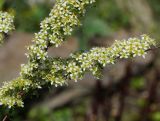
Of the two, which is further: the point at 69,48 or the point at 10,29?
the point at 69,48

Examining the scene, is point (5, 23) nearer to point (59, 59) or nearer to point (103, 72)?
point (59, 59)

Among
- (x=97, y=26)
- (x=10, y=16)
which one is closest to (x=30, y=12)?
(x=97, y=26)

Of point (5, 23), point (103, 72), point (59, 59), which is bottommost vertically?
point (59, 59)

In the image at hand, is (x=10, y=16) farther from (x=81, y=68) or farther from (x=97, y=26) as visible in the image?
(x=97, y=26)

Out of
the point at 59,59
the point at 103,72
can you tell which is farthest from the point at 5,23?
the point at 103,72

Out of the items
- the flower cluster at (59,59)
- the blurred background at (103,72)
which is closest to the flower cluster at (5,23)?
the flower cluster at (59,59)

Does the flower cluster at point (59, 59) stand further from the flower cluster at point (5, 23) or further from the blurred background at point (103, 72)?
the blurred background at point (103, 72)
